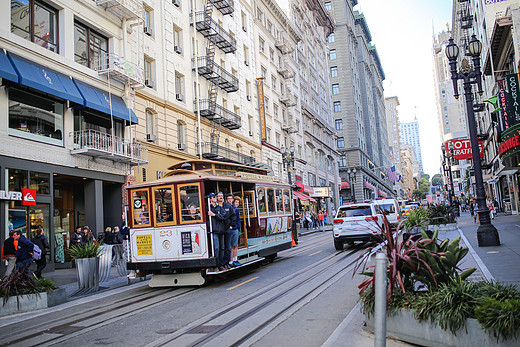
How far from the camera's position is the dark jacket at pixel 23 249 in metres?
11.7

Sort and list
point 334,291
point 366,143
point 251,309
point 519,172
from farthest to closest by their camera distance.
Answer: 1. point 366,143
2. point 519,172
3. point 334,291
4. point 251,309

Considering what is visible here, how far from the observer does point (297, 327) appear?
6.66 meters

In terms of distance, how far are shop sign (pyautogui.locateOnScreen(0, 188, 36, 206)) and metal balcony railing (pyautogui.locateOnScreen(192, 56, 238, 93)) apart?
16210 millimetres

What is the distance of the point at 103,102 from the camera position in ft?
67.1

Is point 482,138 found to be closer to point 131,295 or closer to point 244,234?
point 244,234

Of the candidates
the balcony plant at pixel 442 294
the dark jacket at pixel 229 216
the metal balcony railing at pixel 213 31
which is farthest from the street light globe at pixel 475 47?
the metal balcony railing at pixel 213 31

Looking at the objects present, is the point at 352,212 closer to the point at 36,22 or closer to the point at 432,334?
the point at 432,334

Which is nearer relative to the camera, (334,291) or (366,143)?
(334,291)

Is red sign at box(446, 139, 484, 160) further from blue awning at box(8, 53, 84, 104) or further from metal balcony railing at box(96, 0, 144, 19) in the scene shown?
blue awning at box(8, 53, 84, 104)

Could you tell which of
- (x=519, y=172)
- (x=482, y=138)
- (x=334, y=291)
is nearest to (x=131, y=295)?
(x=334, y=291)

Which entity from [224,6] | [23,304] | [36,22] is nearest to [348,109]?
[224,6]

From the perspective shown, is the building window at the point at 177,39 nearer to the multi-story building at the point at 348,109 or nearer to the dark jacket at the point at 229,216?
the dark jacket at the point at 229,216

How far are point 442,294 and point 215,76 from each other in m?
28.9

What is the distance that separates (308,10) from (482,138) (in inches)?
1345
